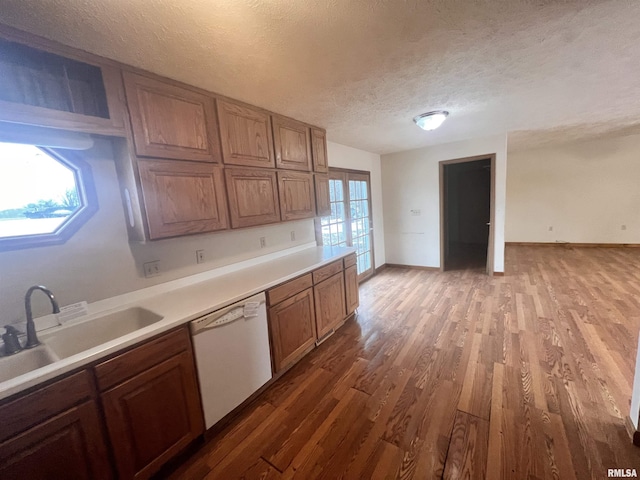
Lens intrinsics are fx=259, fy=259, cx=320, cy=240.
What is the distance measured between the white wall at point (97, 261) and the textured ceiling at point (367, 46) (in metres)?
0.70

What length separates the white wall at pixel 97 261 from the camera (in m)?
1.38

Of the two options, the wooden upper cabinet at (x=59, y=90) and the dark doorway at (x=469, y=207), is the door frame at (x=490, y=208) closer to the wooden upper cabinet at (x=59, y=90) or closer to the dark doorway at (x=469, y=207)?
the dark doorway at (x=469, y=207)

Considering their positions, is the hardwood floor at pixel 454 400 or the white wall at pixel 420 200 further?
the white wall at pixel 420 200

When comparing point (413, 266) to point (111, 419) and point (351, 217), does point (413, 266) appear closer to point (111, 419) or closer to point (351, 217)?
point (351, 217)

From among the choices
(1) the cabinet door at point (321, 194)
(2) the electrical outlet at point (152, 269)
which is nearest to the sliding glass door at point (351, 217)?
(1) the cabinet door at point (321, 194)

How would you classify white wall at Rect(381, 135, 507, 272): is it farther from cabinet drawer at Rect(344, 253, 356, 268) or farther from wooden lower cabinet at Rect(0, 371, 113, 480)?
wooden lower cabinet at Rect(0, 371, 113, 480)

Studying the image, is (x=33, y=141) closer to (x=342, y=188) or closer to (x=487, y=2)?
(x=487, y=2)

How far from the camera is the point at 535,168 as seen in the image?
20.3ft

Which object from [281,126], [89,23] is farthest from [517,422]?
[89,23]

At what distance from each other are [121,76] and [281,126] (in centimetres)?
126

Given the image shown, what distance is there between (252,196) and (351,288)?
159cm

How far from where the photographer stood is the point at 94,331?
153cm

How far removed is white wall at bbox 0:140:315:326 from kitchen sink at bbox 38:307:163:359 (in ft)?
0.52

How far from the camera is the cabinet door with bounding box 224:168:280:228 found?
2.09m
